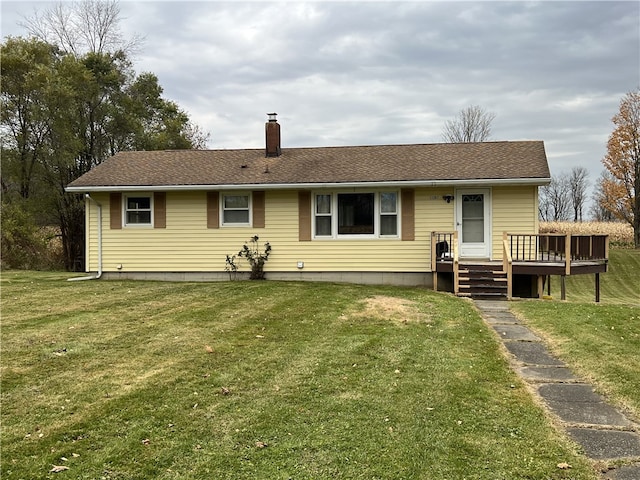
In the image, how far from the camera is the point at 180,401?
4355mm

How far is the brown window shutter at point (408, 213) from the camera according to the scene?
12.9 m

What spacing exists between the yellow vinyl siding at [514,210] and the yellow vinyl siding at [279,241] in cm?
2

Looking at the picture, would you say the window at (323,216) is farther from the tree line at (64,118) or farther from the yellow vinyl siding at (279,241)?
the tree line at (64,118)

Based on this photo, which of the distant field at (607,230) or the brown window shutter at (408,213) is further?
the distant field at (607,230)

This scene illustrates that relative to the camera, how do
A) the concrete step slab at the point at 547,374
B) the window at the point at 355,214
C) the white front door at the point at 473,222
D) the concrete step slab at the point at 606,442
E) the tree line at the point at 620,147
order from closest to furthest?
1. the concrete step slab at the point at 606,442
2. the concrete step slab at the point at 547,374
3. the white front door at the point at 473,222
4. the window at the point at 355,214
5. the tree line at the point at 620,147

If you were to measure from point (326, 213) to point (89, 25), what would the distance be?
68.9ft

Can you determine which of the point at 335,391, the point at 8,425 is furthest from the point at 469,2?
the point at 8,425

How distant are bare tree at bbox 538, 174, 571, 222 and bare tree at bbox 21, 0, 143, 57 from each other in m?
55.5

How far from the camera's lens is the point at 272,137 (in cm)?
1512

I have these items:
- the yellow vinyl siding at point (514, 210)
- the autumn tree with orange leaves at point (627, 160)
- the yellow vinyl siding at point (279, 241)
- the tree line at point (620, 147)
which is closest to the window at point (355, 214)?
the yellow vinyl siding at point (279, 241)

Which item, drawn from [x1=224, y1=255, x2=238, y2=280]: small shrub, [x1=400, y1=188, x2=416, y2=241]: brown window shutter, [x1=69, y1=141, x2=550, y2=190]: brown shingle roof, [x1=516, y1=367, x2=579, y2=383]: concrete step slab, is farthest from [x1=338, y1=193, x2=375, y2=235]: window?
[x1=516, y1=367, x2=579, y2=383]: concrete step slab

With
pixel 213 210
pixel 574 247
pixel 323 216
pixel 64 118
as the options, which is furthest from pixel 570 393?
pixel 64 118

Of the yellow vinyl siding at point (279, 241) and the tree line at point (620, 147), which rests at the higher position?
the tree line at point (620, 147)

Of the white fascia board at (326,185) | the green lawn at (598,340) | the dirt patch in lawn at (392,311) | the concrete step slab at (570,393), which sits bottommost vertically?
the concrete step slab at (570,393)
